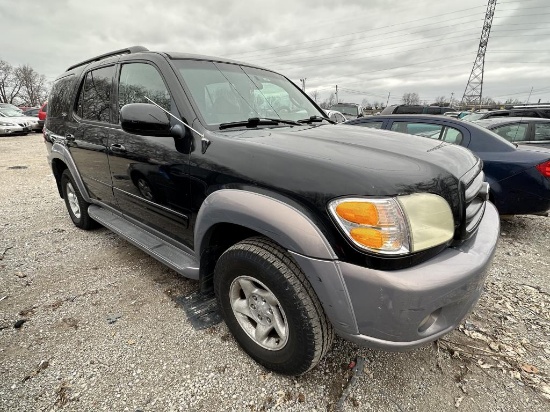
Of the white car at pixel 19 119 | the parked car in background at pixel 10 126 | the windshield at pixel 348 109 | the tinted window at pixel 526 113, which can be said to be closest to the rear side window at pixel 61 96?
the tinted window at pixel 526 113

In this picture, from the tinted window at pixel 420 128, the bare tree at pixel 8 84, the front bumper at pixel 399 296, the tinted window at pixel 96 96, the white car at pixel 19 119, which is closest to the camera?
the front bumper at pixel 399 296

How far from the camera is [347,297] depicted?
4.65 feet

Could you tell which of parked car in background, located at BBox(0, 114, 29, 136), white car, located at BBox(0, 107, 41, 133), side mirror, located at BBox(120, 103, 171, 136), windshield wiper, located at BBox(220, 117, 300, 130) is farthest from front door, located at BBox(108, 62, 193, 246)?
white car, located at BBox(0, 107, 41, 133)

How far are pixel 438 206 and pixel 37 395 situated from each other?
234cm

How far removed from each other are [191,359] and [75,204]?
3.09 metres

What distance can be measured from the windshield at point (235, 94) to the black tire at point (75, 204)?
7.63ft

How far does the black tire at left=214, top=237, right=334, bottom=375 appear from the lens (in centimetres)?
156

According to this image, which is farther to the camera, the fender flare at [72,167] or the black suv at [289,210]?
the fender flare at [72,167]

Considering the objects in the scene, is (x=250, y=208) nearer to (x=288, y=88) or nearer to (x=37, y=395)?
(x=37, y=395)

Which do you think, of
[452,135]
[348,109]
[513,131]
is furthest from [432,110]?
[452,135]

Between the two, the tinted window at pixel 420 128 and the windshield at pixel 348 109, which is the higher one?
the tinted window at pixel 420 128

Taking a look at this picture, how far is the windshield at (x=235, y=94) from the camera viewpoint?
2.18 meters

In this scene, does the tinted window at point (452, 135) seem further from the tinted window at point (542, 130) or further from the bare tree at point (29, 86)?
the bare tree at point (29, 86)

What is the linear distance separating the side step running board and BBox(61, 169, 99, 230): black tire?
0.55m
